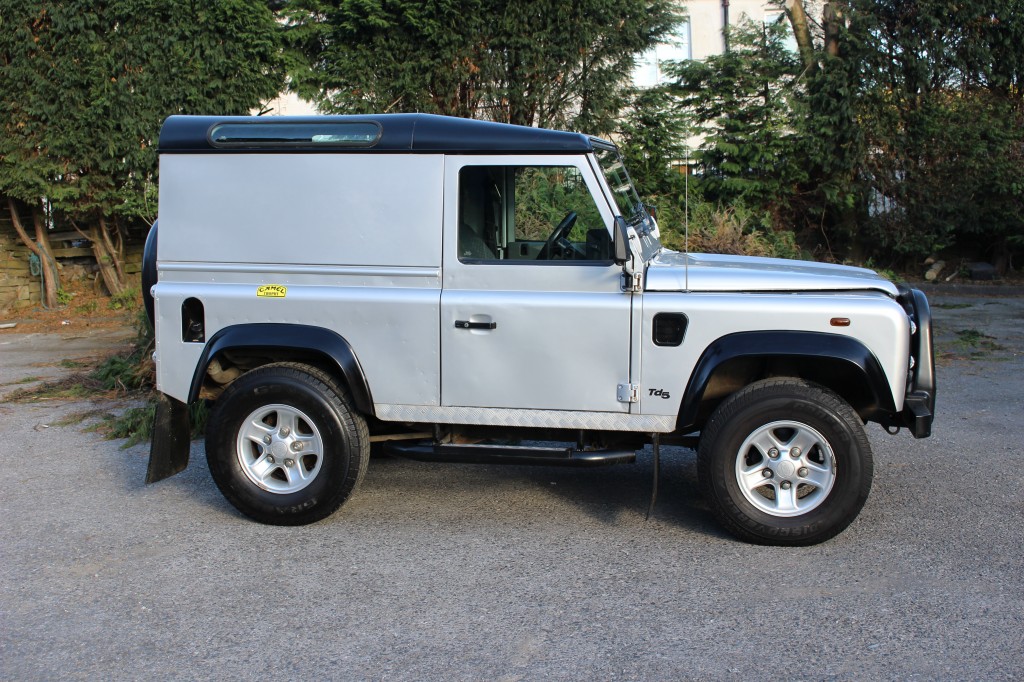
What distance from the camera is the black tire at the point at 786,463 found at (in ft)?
15.4

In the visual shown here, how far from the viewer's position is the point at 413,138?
16.6 feet

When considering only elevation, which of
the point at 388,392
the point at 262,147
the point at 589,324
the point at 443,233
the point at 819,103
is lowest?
the point at 388,392

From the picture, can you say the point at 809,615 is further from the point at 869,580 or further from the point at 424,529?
the point at 424,529

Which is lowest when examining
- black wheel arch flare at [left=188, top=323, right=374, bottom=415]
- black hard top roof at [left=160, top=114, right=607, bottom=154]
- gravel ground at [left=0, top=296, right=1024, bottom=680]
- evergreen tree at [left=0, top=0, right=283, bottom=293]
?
gravel ground at [left=0, top=296, right=1024, bottom=680]

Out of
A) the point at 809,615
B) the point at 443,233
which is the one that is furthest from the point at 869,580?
the point at 443,233

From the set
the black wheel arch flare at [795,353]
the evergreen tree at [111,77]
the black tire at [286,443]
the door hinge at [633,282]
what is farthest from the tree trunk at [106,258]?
the black wheel arch flare at [795,353]

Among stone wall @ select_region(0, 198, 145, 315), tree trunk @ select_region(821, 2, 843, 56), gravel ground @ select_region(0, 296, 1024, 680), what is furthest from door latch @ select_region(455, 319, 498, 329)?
stone wall @ select_region(0, 198, 145, 315)

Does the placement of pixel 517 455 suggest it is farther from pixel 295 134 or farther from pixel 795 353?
pixel 295 134

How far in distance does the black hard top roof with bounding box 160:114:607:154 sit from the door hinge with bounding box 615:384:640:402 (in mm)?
1237

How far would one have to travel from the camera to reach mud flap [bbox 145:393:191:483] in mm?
5410

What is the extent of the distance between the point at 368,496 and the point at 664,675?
2683 mm

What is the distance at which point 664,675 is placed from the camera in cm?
355

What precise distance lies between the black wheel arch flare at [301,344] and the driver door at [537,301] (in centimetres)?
45

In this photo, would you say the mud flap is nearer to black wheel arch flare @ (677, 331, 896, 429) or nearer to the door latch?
the door latch
